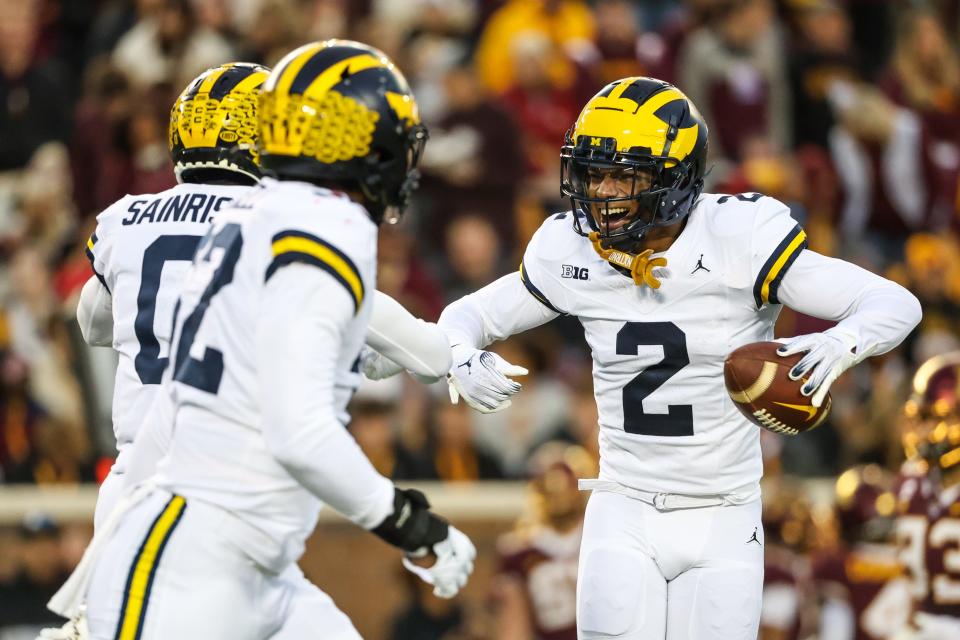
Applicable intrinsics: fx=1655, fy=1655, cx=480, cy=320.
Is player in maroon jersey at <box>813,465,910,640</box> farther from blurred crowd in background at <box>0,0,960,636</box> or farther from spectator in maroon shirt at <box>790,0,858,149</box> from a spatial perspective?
spectator in maroon shirt at <box>790,0,858,149</box>

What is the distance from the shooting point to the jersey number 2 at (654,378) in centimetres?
478

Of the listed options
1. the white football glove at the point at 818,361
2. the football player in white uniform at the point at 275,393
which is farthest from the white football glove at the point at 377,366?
the white football glove at the point at 818,361

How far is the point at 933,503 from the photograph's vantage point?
6184 mm

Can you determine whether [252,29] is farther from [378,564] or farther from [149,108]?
[378,564]

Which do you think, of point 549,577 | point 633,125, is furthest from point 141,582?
point 549,577

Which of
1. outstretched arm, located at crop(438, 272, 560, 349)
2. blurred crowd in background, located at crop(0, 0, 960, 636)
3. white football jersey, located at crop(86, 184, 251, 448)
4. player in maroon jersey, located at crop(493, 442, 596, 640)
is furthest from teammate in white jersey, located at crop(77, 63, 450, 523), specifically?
blurred crowd in background, located at crop(0, 0, 960, 636)

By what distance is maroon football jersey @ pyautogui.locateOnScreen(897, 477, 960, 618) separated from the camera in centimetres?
599

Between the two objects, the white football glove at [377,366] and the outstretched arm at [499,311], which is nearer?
the white football glove at [377,366]

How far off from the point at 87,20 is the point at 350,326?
7.83 meters

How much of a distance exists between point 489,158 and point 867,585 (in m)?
3.29

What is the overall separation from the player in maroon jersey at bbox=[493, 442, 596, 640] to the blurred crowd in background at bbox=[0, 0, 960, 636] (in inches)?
28.1

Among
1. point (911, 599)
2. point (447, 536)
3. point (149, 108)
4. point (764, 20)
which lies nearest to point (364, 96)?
point (447, 536)

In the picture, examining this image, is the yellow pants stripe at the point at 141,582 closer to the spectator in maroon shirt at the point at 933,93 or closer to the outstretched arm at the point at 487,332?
the outstretched arm at the point at 487,332

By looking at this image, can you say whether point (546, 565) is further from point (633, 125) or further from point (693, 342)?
point (633, 125)
